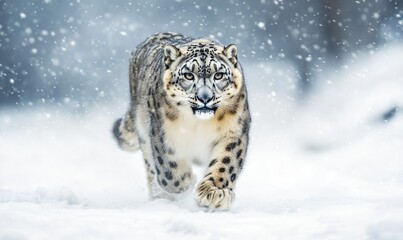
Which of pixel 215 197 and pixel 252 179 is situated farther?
pixel 252 179

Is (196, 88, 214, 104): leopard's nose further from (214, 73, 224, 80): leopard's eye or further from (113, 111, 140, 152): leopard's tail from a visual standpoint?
(113, 111, 140, 152): leopard's tail

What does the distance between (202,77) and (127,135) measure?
2.12m

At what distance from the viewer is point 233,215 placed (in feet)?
15.5

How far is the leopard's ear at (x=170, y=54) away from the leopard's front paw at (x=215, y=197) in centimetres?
90

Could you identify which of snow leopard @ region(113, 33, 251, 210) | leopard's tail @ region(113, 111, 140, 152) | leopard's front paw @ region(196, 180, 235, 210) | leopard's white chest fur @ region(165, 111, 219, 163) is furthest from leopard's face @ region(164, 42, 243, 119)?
leopard's tail @ region(113, 111, 140, 152)

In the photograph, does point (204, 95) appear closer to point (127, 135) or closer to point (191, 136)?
point (191, 136)

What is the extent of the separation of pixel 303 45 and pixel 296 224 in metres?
10.8

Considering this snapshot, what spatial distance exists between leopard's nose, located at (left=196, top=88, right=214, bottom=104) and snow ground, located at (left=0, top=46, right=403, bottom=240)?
67 centimetres

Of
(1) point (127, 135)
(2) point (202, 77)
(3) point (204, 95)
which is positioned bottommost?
(3) point (204, 95)

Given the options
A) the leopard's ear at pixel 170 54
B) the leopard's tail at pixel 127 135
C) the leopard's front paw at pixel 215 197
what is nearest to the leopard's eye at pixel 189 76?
the leopard's ear at pixel 170 54

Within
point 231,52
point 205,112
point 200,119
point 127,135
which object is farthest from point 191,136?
point 127,135

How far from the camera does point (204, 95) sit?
5336 millimetres

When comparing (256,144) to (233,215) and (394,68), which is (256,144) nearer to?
(394,68)

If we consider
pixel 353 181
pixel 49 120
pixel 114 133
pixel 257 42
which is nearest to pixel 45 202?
pixel 114 133
